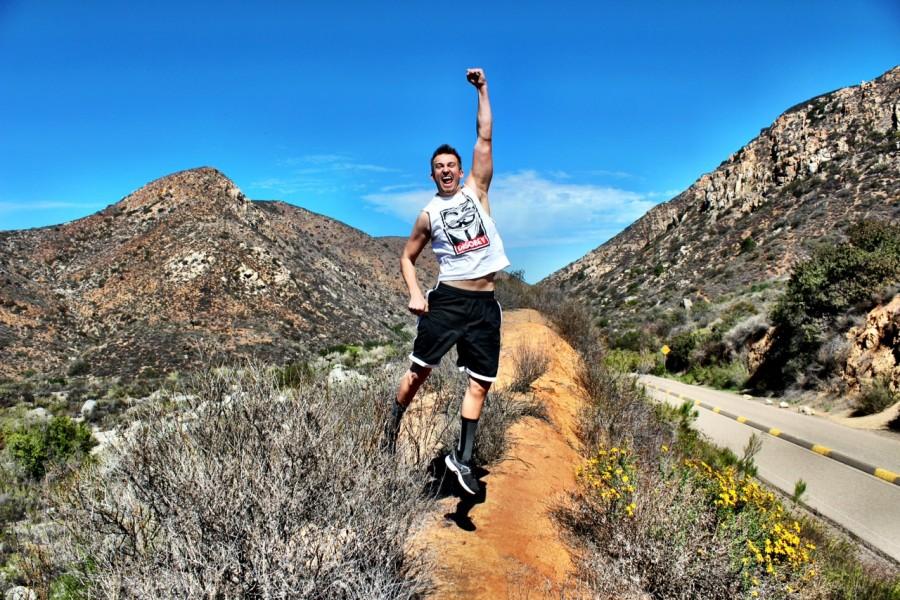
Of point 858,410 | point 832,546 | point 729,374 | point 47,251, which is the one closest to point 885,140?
point 729,374

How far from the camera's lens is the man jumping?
3055mm

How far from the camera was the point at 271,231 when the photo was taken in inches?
1348

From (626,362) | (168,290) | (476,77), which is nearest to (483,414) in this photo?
(476,77)

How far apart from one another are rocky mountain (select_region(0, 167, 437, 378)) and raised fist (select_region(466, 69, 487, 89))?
1512 cm

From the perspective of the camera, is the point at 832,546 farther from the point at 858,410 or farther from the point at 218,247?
the point at 218,247

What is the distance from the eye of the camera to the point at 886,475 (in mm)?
6938

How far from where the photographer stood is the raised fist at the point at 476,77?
328 cm

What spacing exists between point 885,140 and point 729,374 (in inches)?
1063

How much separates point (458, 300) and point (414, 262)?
0.38 metres

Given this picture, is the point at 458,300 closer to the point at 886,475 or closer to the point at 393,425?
the point at 393,425

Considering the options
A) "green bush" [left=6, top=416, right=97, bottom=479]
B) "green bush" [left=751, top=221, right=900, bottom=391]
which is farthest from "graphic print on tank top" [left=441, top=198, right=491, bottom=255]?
"green bush" [left=751, top=221, right=900, bottom=391]

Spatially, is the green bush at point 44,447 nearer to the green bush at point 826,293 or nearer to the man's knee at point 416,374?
the man's knee at point 416,374

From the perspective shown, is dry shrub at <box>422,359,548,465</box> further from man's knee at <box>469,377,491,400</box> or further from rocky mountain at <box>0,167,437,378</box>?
rocky mountain at <box>0,167,437,378</box>

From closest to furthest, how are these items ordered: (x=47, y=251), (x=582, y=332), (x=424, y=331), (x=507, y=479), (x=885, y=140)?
(x=424, y=331), (x=507, y=479), (x=582, y=332), (x=47, y=251), (x=885, y=140)
